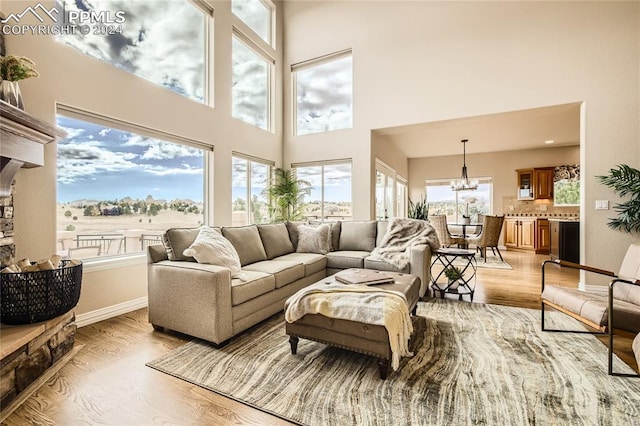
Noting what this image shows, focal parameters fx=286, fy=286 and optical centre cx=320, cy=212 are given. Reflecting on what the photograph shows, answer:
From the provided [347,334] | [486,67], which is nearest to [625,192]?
[486,67]

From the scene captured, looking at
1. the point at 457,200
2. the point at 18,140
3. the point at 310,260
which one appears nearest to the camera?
the point at 18,140

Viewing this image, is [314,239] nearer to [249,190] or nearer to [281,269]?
[281,269]

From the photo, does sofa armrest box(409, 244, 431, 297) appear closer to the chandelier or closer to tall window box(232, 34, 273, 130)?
tall window box(232, 34, 273, 130)

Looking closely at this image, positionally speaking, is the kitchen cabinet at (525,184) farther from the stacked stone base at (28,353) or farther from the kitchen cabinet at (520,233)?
the stacked stone base at (28,353)

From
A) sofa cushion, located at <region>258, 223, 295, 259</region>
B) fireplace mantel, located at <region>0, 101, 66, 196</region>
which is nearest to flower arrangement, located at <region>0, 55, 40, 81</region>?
fireplace mantel, located at <region>0, 101, 66, 196</region>

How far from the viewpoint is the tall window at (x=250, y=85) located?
4816 mm

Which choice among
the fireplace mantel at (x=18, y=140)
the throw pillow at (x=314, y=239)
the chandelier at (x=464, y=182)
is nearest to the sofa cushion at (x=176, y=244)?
the fireplace mantel at (x=18, y=140)

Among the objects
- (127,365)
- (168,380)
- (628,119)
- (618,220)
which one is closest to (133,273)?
(127,365)

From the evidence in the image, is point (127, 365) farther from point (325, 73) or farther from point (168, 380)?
point (325, 73)

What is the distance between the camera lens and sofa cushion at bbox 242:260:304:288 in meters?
2.86

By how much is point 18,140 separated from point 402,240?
12.4 ft

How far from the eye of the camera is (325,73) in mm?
5590

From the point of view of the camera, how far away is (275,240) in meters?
3.82

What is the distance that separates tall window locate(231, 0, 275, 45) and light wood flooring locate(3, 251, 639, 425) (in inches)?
193
